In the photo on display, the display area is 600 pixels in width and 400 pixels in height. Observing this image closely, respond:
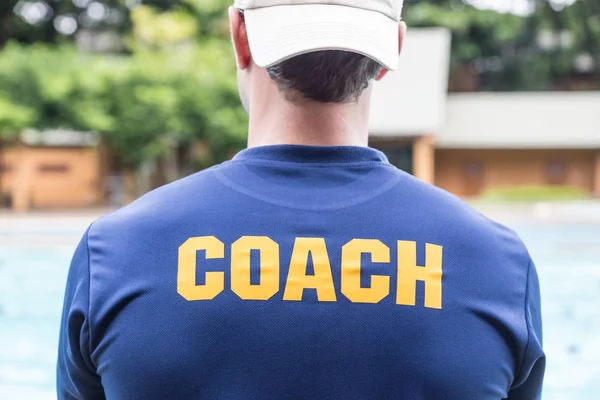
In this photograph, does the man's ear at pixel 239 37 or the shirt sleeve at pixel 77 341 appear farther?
the man's ear at pixel 239 37

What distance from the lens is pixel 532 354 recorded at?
125 cm

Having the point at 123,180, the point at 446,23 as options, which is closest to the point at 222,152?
the point at 123,180

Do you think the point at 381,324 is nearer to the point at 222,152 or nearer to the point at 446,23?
the point at 222,152

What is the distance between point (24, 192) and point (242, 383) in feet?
85.9

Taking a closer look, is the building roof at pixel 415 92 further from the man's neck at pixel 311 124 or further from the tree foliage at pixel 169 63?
the man's neck at pixel 311 124

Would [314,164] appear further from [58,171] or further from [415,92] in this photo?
[58,171]

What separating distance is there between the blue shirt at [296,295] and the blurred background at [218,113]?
13.4m

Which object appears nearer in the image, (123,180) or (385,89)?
(385,89)

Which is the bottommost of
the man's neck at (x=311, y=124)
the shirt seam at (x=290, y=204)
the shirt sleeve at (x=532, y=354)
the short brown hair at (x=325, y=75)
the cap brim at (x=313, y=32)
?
the shirt sleeve at (x=532, y=354)

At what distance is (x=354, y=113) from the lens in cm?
132

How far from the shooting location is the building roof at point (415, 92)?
89.6 ft

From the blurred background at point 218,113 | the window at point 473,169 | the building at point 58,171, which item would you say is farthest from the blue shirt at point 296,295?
the window at point 473,169

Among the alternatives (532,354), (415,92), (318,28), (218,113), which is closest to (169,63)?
(218,113)

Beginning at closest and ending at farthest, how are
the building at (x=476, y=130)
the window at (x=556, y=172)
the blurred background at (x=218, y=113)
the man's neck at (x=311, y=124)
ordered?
the man's neck at (x=311, y=124), the blurred background at (x=218, y=113), the building at (x=476, y=130), the window at (x=556, y=172)
